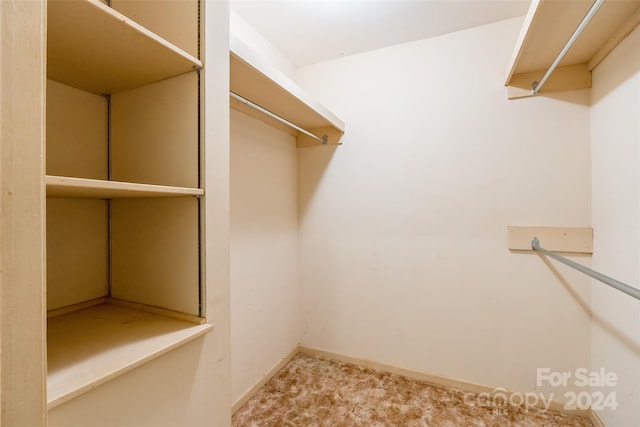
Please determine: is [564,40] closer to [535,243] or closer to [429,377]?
[535,243]

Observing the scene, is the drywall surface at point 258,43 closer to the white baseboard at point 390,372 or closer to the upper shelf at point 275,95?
the upper shelf at point 275,95

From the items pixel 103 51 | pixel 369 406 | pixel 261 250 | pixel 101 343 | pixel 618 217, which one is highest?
pixel 103 51

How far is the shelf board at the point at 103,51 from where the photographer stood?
0.72 metres

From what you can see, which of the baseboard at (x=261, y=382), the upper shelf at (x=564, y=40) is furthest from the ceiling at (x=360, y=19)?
the baseboard at (x=261, y=382)

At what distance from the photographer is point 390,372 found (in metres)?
2.18

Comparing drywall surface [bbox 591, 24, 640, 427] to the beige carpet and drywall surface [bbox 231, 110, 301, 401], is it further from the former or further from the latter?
drywall surface [bbox 231, 110, 301, 401]

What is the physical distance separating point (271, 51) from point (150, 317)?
1946 mm

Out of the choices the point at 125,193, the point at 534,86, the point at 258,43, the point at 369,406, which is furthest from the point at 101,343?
the point at 534,86

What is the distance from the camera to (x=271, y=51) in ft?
6.99

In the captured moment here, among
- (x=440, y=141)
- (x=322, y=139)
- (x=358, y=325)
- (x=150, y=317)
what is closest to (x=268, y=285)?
(x=358, y=325)

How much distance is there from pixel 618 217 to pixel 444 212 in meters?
0.86

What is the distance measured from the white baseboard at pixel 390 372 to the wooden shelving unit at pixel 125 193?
112cm

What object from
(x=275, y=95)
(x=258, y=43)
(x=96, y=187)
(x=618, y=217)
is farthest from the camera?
(x=258, y=43)

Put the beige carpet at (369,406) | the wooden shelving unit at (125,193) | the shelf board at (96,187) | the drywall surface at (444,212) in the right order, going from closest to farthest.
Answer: the shelf board at (96,187), the wooden shelving unit at (125,193), the beige carpet at (369,406), the drywall surface at (444,212)
